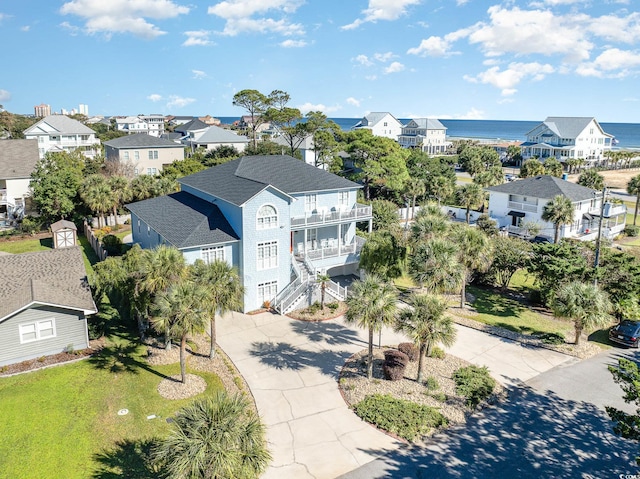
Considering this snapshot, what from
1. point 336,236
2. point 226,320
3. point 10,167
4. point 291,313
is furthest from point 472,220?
point 10,167

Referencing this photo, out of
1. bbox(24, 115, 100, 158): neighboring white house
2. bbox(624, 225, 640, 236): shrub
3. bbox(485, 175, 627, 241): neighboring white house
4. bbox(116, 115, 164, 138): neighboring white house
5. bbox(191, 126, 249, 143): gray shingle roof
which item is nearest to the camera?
bbox(485, 175, 627, 241): neighboring white house

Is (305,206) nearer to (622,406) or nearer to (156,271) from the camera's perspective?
(156,271)

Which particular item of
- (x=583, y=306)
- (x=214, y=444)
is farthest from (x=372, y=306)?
(x=583, y=306)

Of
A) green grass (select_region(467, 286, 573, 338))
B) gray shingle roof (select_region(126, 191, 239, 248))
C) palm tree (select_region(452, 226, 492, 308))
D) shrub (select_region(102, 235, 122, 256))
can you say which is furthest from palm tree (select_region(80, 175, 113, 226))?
green grass (select_region(467, 286, 573, 338))

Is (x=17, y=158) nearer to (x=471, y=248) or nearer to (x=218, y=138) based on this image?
(x=218, y=138)

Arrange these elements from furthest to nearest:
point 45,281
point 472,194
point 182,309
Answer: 1. point 472,194
2. point 45,281
3. point 182,309

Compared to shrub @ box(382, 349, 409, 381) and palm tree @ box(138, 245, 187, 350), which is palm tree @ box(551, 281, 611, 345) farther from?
palm tree @ box(138, 245, 187, 350)

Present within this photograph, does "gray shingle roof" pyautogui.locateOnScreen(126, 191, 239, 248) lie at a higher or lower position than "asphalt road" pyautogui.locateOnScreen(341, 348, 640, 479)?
higher
